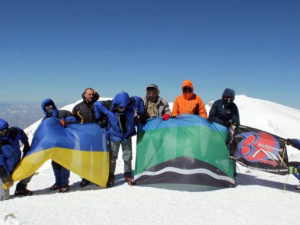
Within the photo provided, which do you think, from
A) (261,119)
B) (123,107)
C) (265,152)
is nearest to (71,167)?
(123,107)

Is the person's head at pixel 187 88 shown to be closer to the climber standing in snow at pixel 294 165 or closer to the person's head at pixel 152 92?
the person's head at pixel 152 92

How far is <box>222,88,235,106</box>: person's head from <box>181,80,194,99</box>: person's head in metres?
0.87

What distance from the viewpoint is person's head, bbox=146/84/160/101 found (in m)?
7.43

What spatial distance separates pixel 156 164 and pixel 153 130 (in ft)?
2.91

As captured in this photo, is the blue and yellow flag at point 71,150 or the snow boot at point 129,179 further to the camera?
the snow boot at point 129,179

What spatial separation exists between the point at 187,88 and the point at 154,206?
11.2ft

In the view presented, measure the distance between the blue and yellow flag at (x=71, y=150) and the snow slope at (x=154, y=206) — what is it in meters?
0.48

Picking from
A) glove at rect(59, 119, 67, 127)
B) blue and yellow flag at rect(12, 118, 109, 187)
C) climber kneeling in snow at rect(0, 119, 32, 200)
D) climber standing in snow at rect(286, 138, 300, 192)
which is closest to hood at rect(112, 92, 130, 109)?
blue and yellow flag at rect(12, 118, 109, 187)

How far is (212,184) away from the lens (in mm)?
6156

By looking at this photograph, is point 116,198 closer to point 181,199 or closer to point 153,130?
point 181,199

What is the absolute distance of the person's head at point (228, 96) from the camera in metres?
7.03

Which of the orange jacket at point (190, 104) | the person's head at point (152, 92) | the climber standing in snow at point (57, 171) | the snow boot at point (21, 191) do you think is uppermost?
the person's head at point (152, 92)

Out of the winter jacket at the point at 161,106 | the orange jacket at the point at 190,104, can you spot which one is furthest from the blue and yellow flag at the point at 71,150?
the orange jacket at the point at 190,104

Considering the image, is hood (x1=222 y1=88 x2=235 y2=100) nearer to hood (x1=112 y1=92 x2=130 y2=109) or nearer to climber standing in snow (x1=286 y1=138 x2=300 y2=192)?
climber standing in snow (x1=286 y1=138 x2=300 y2=192)
